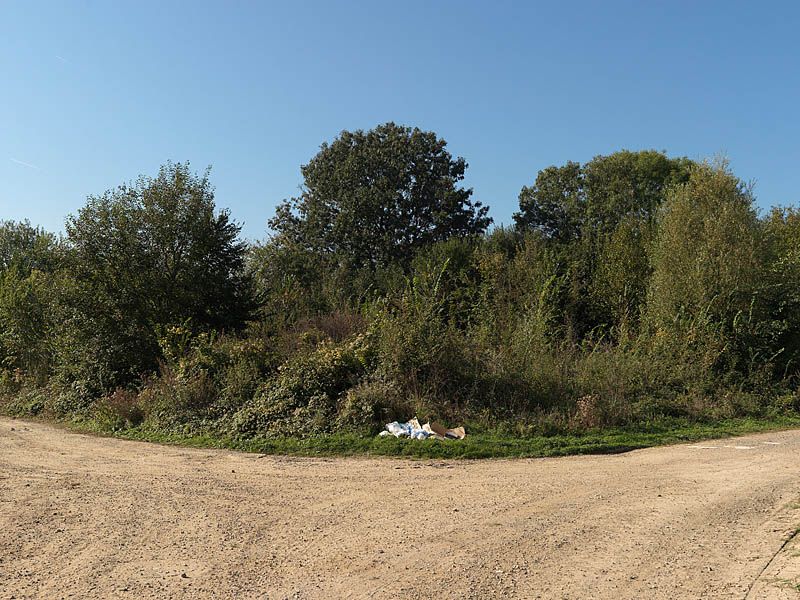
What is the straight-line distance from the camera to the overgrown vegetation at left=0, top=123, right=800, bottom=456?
1512cm

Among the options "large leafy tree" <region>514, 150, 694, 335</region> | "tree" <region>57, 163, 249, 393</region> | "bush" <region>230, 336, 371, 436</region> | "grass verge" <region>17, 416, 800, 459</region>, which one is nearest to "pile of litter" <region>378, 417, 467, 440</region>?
"grass verge" <region>17, 416, 800, 459</region>

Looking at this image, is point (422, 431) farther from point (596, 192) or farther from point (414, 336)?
point (596, 192)

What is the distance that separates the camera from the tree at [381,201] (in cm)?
4016

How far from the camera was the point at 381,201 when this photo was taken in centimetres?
3988

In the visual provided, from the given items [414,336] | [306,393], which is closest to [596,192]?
[414,336]

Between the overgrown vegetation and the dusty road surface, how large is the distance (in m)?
2.79

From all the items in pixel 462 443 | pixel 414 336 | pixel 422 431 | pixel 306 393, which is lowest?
pixel 462 443

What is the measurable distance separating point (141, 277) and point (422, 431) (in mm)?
11832

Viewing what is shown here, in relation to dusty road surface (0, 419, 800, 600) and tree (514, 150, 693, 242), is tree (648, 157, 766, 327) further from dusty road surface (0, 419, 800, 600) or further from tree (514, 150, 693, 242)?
tree (514, 150, 693, 242)

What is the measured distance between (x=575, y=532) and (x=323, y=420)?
8.09m

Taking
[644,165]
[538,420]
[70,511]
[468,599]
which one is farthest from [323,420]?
[644,165]

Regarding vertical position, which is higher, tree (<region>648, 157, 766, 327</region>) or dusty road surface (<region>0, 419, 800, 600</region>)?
tree (<region>648, 157, 766, 327</region>)

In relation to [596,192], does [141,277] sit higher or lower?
lower

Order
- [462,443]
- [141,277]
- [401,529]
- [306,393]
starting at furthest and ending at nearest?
1. [141,277]
2. [306,393]
3. [462,443]
4. [401,529]
